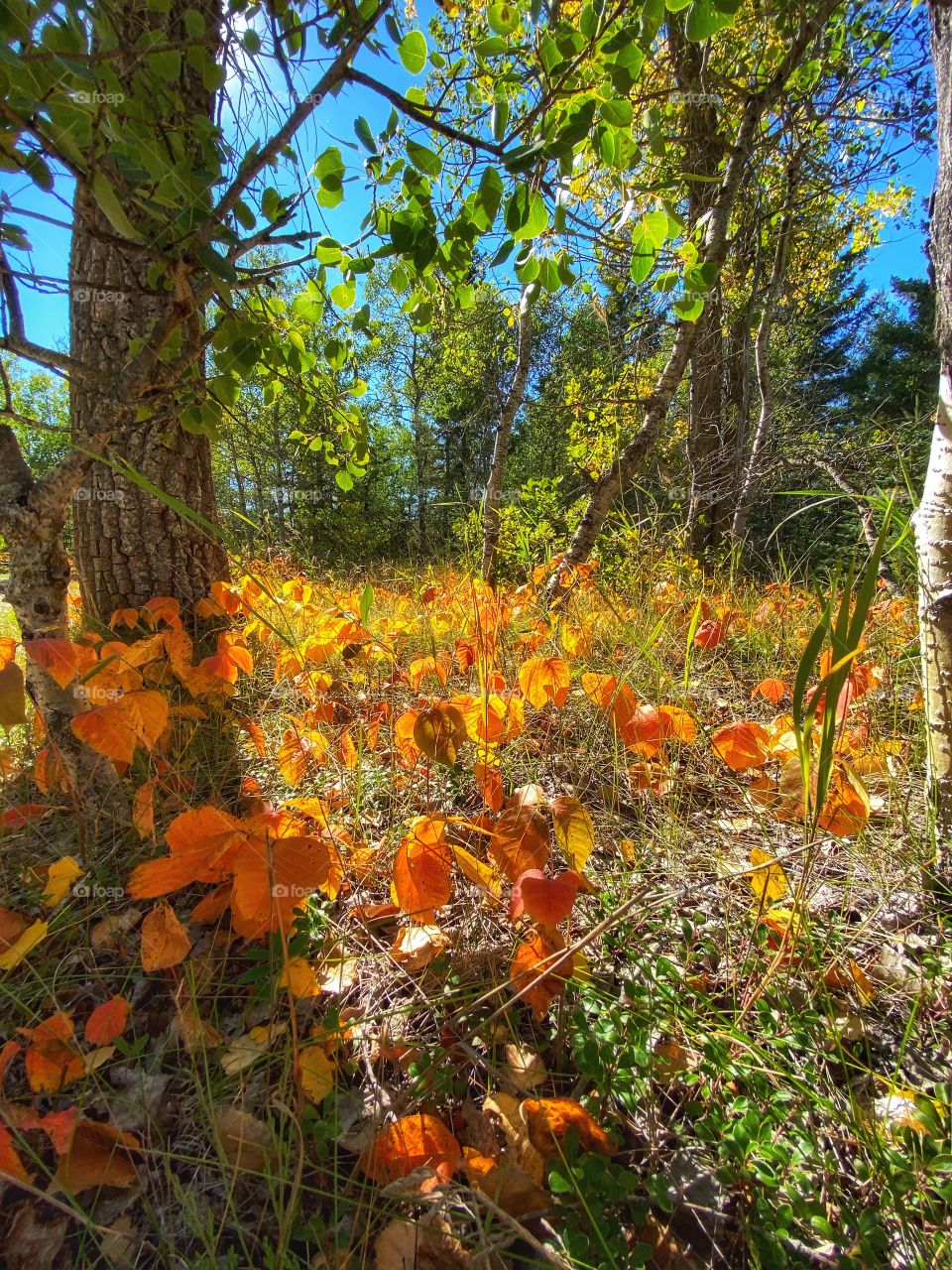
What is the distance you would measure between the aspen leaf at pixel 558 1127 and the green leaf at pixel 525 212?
4.61 feet

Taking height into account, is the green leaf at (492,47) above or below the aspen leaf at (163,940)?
above

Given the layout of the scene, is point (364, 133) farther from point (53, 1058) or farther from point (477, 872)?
point (53, 1058)

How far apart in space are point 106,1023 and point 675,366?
3569 mm

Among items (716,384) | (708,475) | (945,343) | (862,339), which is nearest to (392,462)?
(716,384)

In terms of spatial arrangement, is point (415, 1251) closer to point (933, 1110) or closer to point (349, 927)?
point (349, 927)

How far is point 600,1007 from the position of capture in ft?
2.94

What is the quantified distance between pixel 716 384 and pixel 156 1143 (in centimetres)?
749

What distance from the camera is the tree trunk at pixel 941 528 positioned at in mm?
1029

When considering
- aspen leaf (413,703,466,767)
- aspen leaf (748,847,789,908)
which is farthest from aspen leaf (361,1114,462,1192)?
aspen leaf (748,847,789,908)

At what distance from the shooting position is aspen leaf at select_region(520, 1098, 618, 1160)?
72 centimetres

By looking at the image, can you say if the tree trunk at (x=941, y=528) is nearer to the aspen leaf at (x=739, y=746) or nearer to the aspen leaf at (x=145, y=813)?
the aspen leaf at (x=739, y=746)

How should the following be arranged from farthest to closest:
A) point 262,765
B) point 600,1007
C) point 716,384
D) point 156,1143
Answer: point 716,384, point 262,765, point 600,1007, point 156,1143

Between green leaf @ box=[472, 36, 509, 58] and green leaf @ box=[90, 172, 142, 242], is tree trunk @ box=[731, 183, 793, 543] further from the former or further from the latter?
green leaf @ box=[90, 172, 142, 242]

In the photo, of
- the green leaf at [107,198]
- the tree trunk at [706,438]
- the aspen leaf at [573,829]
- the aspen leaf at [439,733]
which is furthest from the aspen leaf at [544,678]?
the tree trunk at [706,438]
